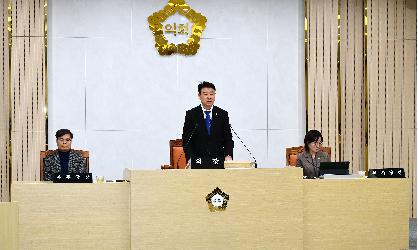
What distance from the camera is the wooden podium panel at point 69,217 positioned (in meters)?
3.69

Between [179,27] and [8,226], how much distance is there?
4105 millimetres

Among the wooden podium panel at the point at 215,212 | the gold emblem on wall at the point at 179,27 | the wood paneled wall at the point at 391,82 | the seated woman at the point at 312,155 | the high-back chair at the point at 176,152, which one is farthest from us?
the wood paneled wall at the point at 391,82

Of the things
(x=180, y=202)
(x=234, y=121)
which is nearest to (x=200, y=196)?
(x=180, y=202)

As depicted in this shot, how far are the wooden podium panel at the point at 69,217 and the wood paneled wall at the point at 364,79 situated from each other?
405cm

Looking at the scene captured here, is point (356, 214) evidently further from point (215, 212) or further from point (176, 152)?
point (176, 152)

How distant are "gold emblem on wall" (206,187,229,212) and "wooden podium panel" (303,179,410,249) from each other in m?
0.53

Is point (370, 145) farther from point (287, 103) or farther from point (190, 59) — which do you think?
point (190, 59)

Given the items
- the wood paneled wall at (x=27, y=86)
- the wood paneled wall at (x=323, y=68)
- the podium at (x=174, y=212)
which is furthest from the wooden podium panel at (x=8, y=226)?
the wood paneled wall at (x=323, y=68)

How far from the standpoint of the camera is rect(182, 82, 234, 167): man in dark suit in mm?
4766

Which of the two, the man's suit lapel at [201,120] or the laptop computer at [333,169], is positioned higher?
the man's suit lapel at [201,120]

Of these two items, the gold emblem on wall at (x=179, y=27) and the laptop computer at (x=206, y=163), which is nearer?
the laptop computer at (x=206, y=163)

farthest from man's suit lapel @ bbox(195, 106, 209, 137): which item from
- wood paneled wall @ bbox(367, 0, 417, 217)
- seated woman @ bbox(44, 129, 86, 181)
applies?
wood paneled wall @ bbox(367, 0, 417, 217)

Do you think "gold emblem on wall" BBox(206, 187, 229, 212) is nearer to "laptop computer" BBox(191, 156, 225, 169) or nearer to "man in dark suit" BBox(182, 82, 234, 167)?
"laptop computer" BBox(191, 156, 225, 169)

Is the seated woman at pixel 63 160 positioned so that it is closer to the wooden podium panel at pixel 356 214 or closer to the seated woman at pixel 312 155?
the seated woman at pixel 312 155
